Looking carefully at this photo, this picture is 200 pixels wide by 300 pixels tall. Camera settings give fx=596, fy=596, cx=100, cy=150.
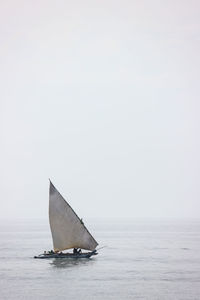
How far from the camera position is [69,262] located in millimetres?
92875

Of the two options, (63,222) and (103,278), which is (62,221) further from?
(103,278)

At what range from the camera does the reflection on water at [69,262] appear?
90.4 meters

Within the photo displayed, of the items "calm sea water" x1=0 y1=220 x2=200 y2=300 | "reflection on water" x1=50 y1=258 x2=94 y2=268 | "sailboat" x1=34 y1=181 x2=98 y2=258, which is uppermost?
"sailboat" x1=34 y1=181 x2=98 y2=258

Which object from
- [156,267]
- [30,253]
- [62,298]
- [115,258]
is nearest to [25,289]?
[62,298]

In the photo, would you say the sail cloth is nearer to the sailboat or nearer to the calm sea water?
the sailboat

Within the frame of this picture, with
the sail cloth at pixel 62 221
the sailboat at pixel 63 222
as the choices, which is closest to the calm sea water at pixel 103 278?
the sailboat at pixel 63 222

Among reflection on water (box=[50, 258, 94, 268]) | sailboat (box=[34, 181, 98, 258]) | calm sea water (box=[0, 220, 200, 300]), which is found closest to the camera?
calm sea water (box=[0, 220, 200, 300])

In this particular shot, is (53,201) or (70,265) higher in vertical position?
(53,201)

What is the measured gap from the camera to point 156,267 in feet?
309

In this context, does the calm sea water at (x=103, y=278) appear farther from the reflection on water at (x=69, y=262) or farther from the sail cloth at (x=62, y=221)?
the sail cloth at (x=62, y=221)

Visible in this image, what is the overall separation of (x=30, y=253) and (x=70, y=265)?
3223 cm

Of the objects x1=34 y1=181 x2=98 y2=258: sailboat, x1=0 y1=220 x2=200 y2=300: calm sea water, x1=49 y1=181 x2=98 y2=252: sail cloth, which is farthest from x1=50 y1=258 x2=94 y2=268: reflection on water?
x1=49 y1=181 x2=98 y2=252: sail cloth

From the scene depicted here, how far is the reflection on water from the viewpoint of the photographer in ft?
297

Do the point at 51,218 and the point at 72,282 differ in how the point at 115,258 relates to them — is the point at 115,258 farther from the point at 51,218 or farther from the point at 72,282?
the point at 72,282
